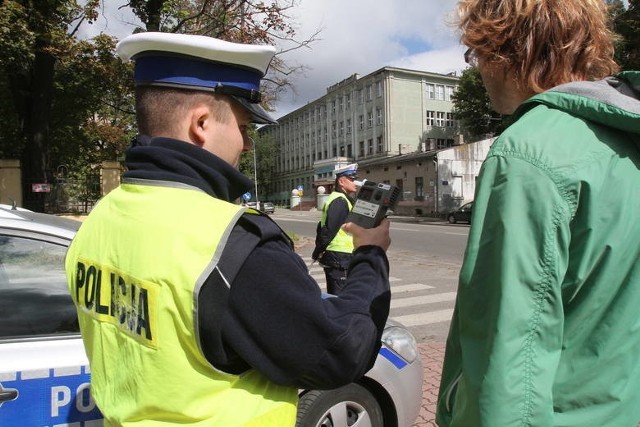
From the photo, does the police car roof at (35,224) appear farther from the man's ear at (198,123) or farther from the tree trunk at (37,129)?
the tree trunk at (37,129)

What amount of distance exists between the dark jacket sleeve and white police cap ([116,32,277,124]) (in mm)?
479

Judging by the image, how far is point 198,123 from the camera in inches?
53.4

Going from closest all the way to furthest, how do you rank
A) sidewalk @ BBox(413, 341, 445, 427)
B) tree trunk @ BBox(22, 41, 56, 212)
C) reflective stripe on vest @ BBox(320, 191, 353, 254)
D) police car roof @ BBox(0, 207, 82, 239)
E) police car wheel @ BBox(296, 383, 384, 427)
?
police car roof @ BBox(0, 207, 82, 239) < police car wheel @ BBox(296, 383, 384, 427) < sidewalk @ BBox(413, 341, 445, 427) < reflective stripe on vest @ BBox(320, 191, 353, 254) < tree trunk @ BBox(22, 41, 56, 212)

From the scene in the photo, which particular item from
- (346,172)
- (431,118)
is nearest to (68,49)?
(346,172)

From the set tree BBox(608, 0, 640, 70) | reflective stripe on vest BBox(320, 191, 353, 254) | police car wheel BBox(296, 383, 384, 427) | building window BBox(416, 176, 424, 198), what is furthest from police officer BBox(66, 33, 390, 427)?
building window BBox(416, 176, 424, 198)

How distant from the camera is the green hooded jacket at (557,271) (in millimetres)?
1023

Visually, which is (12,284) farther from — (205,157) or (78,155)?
(78,155)

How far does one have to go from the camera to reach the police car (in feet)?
6.81

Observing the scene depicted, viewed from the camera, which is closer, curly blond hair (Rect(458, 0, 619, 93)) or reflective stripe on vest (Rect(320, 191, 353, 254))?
curly blond hair (Rect(458, 0, 619, 93))

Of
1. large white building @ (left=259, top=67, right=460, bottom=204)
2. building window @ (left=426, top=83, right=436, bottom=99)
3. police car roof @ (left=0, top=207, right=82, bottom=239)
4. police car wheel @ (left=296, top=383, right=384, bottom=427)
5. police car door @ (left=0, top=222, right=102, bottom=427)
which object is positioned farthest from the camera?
building window @ (left=426, top=83, right=436, bottom=99)

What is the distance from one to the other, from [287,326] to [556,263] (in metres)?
0.61

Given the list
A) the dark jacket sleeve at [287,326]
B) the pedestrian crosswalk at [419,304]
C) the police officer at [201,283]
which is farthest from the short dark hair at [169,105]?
the pedestrian crosswalk at [419,304]

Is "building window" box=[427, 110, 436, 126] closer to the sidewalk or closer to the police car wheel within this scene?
the sidewalk

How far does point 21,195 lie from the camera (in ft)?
43.2
